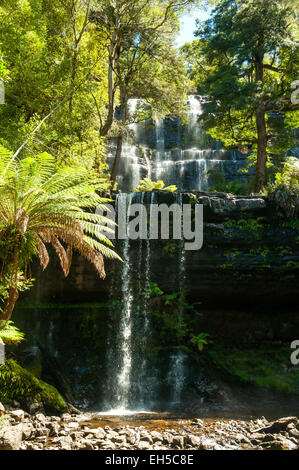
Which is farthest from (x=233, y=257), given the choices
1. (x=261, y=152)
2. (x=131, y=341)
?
(x=261, y=152)

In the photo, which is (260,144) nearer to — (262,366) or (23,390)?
(262,366)

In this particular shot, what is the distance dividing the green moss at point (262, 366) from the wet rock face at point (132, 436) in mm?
3111

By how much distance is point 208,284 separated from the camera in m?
11.9

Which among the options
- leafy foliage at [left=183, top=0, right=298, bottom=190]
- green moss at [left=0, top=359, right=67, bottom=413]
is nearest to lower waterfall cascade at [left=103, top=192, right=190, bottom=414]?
green moss at [left=0, top=359, right=67, bottom=413]

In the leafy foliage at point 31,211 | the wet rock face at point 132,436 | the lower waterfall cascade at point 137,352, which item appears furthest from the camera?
the lower waterfall cascade at point 137,352

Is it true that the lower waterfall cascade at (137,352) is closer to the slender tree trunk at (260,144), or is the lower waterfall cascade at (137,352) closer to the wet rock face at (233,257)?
the wet rock face at (233,257)

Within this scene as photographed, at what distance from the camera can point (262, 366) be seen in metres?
10.9

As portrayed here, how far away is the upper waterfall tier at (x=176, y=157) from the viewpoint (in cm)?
1831

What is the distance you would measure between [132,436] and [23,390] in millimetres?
2758

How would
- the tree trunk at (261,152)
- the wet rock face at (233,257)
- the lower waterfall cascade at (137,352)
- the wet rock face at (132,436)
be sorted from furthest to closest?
the tree trunk at (261,152), the wet rock face at (233,257), the lower waterfall cascade at (137,352), the wet rock face at (132,436)

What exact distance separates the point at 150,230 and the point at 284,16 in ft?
30.5

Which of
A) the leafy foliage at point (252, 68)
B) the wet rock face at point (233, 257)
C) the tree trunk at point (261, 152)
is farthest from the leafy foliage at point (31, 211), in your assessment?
the leafy foliage at point (252, 68)

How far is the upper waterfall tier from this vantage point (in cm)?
1831

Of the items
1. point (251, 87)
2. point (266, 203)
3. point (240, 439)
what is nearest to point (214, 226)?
point (266, 203)
